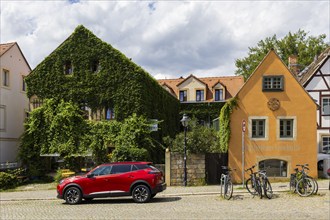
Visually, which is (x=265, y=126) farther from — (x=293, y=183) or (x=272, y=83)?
(x=293, y=183)

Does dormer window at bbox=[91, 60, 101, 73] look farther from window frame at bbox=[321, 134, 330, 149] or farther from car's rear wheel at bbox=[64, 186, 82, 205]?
window frame at bbox=[321, 134, 330, 149]

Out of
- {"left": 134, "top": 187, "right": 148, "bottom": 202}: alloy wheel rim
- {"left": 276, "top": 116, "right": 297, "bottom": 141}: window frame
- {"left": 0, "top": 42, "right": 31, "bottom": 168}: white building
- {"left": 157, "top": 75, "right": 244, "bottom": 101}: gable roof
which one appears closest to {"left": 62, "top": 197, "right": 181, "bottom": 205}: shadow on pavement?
{"left": 134, "top": 187, "right": 148, "bottom": 202}: alloy wheel rim

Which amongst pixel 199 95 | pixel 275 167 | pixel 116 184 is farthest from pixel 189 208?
pixel 199 95

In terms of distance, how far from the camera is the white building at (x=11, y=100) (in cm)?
3216

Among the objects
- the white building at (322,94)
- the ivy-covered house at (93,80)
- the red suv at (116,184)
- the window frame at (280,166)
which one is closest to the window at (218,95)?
the white building at (322,94)

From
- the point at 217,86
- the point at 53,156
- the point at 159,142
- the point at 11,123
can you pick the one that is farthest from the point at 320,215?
the point at 217,86

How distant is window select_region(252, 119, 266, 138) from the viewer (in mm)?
24094

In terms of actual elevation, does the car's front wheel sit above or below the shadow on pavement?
above

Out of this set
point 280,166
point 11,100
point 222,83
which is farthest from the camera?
point 222,83

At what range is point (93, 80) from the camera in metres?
28.9

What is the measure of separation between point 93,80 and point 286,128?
13654mm

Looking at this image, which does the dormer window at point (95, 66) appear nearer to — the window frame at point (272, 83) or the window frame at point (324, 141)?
the window frame at point (272, 83)

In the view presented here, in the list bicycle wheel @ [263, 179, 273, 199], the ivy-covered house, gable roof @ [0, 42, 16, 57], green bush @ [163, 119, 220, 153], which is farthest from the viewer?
gable roof @ [0, 42, 16, 57]

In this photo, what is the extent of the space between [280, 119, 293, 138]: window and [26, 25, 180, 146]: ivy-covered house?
8738 mm
